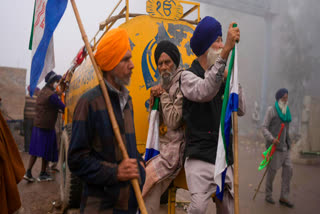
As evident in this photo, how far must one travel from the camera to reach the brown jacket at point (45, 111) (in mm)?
5754

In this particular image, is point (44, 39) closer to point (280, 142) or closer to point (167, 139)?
point (167, 139)

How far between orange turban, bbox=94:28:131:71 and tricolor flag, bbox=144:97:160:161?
98 cm

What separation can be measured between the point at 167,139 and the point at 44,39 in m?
1.26

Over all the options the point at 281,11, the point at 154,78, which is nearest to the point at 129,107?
the point at 154,78

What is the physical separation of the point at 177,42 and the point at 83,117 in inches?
82.4

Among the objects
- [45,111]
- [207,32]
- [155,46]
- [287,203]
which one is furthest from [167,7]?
[287,203]

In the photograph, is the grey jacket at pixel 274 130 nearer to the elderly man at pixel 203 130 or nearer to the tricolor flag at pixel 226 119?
the elderly man at pixel 203 130

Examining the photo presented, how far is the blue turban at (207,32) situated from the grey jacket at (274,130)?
331 cm

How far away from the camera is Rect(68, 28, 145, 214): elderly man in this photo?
1.41 metres

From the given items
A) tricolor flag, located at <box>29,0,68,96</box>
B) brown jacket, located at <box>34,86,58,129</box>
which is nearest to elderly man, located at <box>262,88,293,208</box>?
tricolor flag, located at <box>29,0,68,96</box>

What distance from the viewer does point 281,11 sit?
707cm

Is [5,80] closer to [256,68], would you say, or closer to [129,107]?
[256,68]

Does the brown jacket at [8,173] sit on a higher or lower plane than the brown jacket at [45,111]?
lower

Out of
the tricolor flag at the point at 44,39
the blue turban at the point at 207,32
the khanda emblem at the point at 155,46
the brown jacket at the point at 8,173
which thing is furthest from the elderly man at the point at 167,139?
the brown jacket at the point at 8,173
